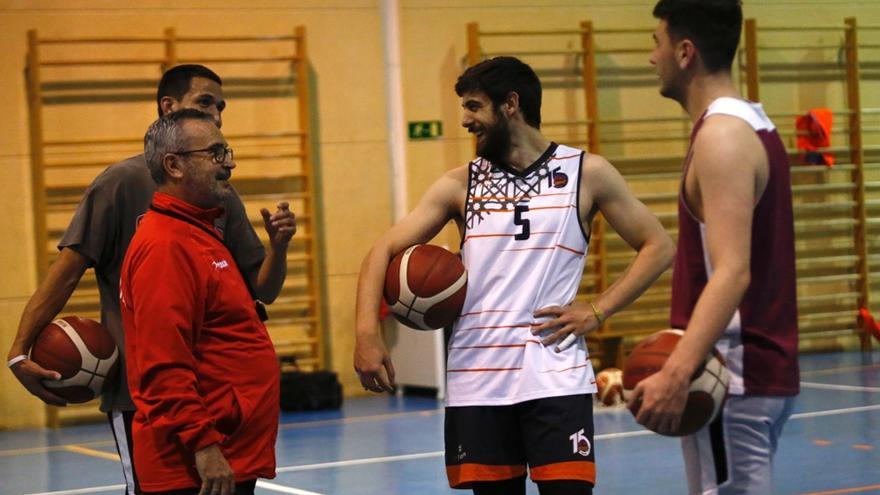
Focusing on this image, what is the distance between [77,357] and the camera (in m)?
3.70

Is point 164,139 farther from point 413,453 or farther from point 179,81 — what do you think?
point 413,453

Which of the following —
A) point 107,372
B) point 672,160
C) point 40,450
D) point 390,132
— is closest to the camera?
point 107,372

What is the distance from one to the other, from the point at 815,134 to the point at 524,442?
28.8ft

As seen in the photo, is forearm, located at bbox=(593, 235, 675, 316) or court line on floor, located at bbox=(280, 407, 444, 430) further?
court line on floor, located at bbox=(280, 407, 444, 430)

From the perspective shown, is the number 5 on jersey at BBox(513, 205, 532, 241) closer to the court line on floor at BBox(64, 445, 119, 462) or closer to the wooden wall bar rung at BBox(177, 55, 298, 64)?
the court line on floor at BBox(64, 445, 119, 462)

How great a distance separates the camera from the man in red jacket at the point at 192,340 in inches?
117

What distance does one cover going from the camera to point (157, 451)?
306cm

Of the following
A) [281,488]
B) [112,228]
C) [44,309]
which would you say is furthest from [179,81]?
[281,488]

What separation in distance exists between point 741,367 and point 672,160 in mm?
9081

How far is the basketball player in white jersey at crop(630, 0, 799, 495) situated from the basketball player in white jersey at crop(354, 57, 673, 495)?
33.7 inches

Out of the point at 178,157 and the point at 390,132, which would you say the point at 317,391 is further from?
the point at 178,157

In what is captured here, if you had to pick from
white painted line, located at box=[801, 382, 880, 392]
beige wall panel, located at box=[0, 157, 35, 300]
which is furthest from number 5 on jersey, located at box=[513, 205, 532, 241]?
beige wall panel, located at box=[0, 157, 35, 300]

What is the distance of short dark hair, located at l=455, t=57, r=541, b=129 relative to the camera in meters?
3.85

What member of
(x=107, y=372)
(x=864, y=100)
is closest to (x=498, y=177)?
(x=107, y=372)
